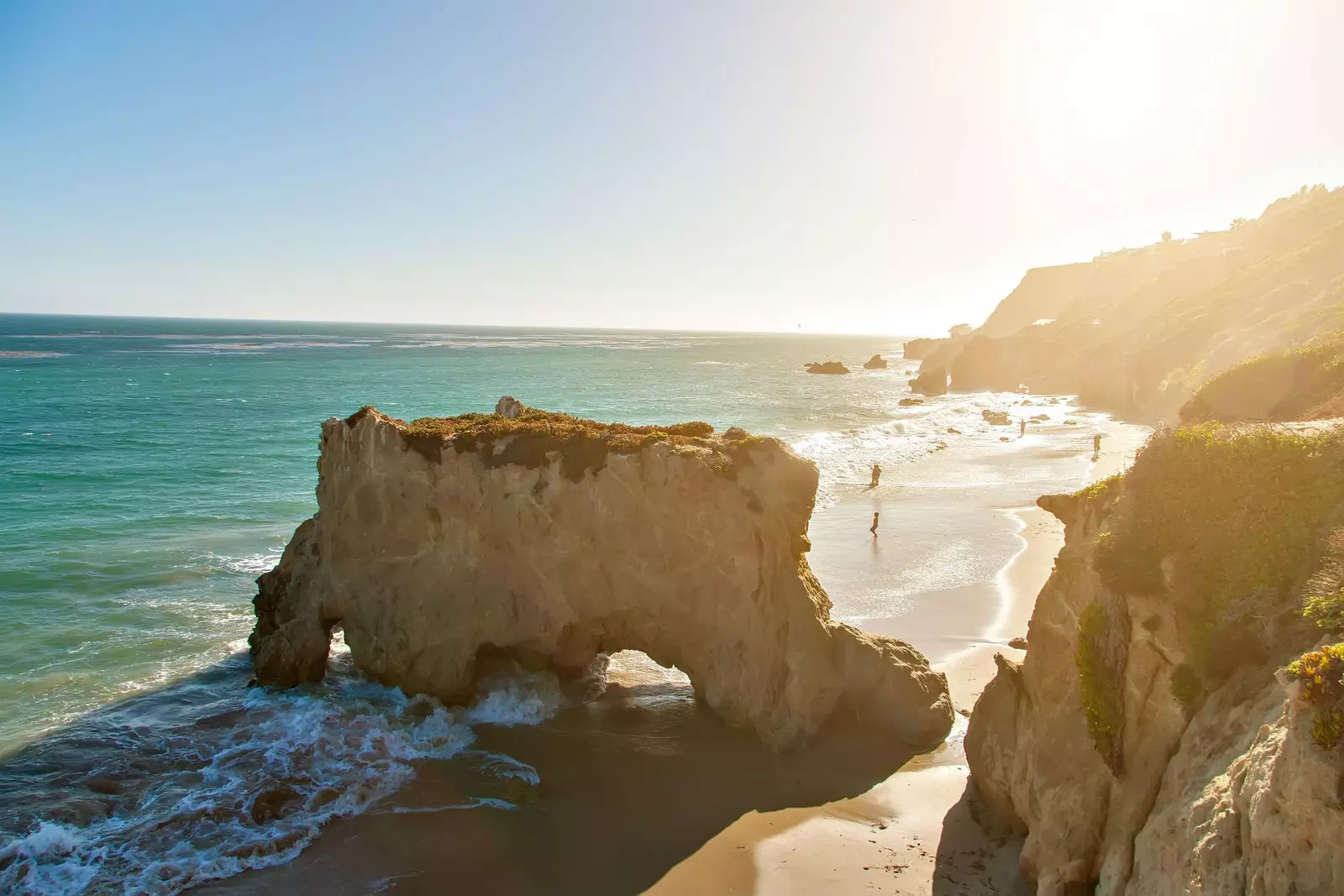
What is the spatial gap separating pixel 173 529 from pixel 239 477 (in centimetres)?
1084

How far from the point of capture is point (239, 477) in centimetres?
4088

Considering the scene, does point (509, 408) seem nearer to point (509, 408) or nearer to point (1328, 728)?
point (509, 408)

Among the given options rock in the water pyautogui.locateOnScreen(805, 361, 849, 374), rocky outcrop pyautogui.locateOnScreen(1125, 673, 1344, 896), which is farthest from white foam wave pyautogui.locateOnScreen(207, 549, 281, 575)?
rock in the water pyautogui.locateOnScreen(805, 361, 849, 374)

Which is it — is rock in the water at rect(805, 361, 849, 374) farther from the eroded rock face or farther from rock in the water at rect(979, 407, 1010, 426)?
the eroded rock face

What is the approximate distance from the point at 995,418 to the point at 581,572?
2423 inches

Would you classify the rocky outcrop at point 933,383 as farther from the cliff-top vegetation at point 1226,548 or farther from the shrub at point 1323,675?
the shrub at point 1323,675

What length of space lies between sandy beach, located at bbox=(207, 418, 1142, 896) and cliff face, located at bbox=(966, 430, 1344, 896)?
82.8 inches

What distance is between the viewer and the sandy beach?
1168 cm

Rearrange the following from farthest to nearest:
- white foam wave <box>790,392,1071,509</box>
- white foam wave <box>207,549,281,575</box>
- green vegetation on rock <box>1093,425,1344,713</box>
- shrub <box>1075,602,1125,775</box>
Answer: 1. white foam wave <box>790,392,1071,509</box>
2. white foam wave <box>207,549,281,575</box>
3. shrub <box>1075,602,1125,775</box>
4. green vegetation on rock <box>1093,425,1344,713</box>

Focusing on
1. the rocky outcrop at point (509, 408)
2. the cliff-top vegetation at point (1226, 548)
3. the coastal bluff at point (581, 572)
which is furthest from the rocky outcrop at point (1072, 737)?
the rocky outcrop at point (509, 408)

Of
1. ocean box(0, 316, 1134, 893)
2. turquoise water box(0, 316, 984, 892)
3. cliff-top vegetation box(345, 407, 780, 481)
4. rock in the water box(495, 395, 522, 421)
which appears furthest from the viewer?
rock in the water box(495, 395, 522, 421)

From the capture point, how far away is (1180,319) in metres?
62.0

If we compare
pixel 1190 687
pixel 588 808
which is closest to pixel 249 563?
pixel 588 808

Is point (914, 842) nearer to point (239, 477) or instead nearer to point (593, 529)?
point (593, 529)
